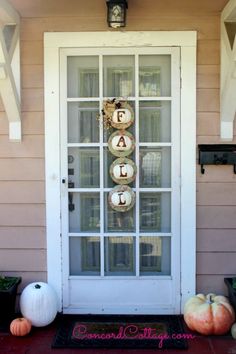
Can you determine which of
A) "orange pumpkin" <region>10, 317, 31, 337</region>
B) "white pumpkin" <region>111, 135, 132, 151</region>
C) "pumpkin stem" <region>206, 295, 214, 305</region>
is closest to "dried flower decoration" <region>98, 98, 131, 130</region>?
"white pumpkin" <region>111, 135, 132, 151</region>

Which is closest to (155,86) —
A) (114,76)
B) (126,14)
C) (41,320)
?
(114,76)

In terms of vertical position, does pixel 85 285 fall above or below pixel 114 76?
below

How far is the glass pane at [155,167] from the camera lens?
10.7 ft

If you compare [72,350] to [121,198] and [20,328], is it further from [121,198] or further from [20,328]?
[121,198]

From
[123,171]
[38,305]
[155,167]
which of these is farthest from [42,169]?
[38,305]

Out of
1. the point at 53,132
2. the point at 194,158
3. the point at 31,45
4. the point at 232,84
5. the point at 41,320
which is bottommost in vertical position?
the point at 41,320

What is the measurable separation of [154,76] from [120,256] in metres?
1.36

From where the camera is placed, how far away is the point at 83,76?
10.7ft

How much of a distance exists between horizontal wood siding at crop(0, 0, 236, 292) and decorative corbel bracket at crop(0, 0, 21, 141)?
6 cm

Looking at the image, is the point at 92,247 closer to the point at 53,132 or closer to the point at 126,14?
the point at 53,132

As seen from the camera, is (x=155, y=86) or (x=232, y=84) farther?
(x=155, y=86)

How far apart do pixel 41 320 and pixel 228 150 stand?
5.81 feet

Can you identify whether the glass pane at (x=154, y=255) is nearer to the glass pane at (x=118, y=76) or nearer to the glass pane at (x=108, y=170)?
the glass pane at (x=108, y=170)

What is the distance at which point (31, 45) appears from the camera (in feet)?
10.5
